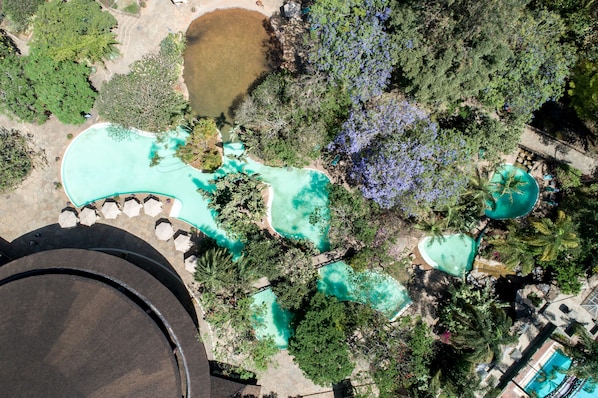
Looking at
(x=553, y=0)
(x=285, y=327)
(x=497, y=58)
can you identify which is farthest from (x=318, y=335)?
(x=553, y=0)

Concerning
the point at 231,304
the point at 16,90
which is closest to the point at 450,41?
the point at 231,304

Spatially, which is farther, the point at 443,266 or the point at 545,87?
the point at 443,266

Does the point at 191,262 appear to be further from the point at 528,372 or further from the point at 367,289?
the point at 528,372

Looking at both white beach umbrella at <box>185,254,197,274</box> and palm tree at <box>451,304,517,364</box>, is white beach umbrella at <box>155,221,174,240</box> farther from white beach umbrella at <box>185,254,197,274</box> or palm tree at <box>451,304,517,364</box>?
palm tree at <box>451,304,517,364</box>

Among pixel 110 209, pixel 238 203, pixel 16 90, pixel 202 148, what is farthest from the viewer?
pixel 202 148

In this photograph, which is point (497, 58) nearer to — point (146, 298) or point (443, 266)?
point (443, 266)

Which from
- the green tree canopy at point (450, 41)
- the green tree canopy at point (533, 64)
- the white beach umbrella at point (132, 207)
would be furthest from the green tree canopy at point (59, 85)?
the green tree canopy at point (533, 64)
